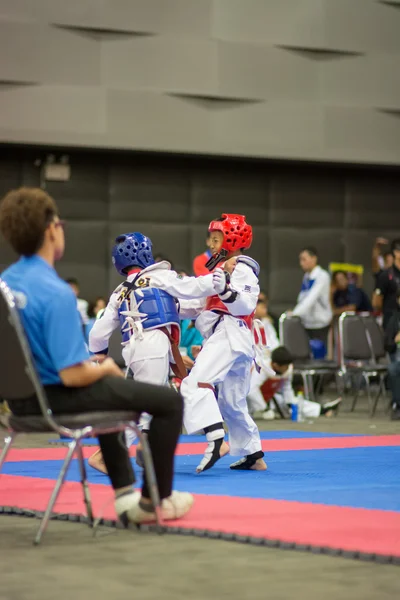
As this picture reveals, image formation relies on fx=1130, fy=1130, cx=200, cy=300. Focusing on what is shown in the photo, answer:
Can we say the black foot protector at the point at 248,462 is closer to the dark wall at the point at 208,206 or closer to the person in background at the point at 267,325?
the person in background at the point at 267,325

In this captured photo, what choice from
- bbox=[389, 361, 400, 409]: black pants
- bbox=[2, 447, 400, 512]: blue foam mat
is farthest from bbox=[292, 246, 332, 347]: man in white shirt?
bbox=[2, 447, 400, 512]: blue foam mat

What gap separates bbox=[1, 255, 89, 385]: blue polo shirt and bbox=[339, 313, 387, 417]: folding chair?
28.9 ft

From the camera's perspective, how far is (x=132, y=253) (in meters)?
6.82

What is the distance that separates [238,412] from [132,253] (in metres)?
1.17

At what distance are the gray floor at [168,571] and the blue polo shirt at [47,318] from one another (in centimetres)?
65

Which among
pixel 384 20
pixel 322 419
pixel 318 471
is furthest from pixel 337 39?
pixel 318 471

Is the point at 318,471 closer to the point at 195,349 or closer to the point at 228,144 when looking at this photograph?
the point at 195,349

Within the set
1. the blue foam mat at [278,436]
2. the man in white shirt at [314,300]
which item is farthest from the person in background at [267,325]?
the blue foam mat at [278,436]

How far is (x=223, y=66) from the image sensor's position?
15.9 m

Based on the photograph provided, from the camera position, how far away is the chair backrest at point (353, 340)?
42.1ft

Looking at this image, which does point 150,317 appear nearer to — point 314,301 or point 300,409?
point 300,409

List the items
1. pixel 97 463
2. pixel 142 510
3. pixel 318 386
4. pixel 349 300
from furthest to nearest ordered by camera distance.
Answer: pixel 349 300 < pixel 318 386 < pixel 97 463 < pixel 142 510

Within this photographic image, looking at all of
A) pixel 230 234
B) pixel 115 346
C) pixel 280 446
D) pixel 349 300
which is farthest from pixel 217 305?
pixel 349 300

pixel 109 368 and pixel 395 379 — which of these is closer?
pixel 109 368
